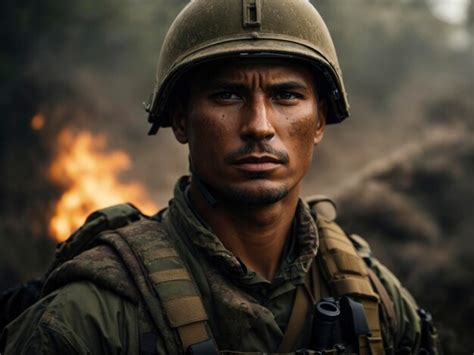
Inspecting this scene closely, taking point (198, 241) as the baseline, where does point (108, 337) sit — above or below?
below

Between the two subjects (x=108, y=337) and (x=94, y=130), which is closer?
(x=108, y=337)

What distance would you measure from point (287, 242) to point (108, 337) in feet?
3.81

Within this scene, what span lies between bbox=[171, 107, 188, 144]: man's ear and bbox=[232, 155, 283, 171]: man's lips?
1.54 ft

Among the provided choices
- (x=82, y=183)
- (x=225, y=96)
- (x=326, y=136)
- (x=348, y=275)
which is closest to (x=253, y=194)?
(x=225, y=96)

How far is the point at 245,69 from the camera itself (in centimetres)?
262

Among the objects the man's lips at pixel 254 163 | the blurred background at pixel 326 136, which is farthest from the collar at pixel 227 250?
the blurred background at pixel 326 136

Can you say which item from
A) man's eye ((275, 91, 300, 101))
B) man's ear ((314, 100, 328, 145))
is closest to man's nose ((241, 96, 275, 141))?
man's eye ((275, 91, 300, 101))

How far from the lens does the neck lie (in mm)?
2742

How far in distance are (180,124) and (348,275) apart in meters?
1.31

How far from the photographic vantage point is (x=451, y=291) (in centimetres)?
677

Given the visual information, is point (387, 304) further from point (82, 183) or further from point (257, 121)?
point (82, 183)

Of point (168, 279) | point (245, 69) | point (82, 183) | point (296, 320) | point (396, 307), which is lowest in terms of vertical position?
point (82, 183)

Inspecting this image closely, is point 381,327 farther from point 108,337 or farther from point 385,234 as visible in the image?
point 385,234

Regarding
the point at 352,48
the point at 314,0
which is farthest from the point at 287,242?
the point at 352,48
